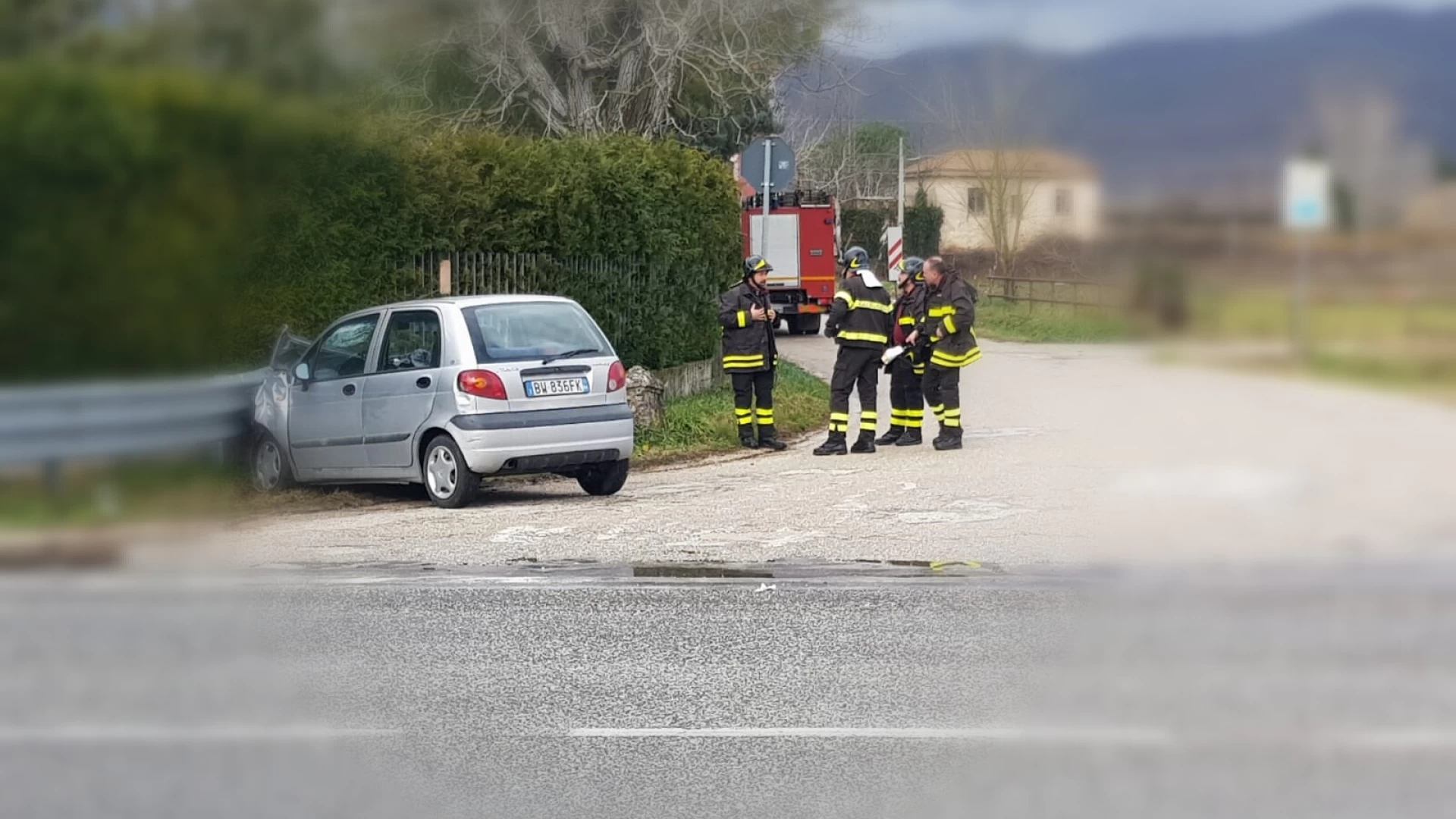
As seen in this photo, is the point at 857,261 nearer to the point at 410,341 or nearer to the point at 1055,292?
the point at 410,341

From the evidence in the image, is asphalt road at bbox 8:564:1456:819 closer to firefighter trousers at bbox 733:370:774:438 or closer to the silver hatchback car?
the silver hatchback car

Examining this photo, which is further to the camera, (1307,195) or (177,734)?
(177,734)

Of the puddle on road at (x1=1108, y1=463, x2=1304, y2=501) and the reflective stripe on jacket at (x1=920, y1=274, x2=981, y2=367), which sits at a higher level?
the puddle on road at (x1=1108, y1=463, x2=1304, y2=501)

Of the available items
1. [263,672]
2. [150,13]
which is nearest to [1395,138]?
[150,13]

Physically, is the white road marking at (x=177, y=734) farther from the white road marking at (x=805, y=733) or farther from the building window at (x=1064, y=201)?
the building window at (x=1064, y=201)

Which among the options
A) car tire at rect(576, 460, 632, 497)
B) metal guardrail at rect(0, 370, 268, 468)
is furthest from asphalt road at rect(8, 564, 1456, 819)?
car tire at rect(576, 460, 632, 497)

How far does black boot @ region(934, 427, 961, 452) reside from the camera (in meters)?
16.1

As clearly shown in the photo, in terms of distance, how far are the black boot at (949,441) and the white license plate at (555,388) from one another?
16.2 ft

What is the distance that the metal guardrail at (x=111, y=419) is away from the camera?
218cm

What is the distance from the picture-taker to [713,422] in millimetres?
17516

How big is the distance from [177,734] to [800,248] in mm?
35701

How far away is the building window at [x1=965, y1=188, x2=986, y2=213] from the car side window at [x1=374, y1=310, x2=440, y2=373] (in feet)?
32.2

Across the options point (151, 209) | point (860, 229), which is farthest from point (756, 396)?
point (860, 229)

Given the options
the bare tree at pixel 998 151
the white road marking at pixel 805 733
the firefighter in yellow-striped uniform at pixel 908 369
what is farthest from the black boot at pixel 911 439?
the bare tree at pixel 998 151
